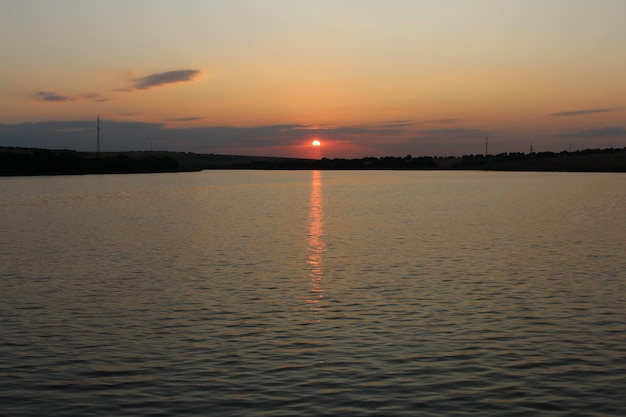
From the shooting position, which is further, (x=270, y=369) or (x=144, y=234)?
(x=144, y=234)

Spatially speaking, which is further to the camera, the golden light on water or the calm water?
the golden light on water

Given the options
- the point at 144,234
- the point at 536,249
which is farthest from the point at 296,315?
the point at 144,234

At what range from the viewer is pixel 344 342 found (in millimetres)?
16797

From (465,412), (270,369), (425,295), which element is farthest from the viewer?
(425,295)

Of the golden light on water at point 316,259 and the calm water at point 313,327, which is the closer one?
the calm water at point 313,327

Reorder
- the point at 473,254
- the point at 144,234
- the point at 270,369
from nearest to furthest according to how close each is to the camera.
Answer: the point at 270,369 < the point at 473,254 < the point at 144,234

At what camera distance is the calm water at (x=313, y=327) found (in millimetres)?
12961

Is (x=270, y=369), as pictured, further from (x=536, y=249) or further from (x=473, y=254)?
(x=536, y=249)

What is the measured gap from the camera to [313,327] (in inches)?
725

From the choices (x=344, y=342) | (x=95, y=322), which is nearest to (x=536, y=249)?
(x=344, y=342)

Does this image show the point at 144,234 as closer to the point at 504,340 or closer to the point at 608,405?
the point at 504,340

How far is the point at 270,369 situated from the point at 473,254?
19.9 meters

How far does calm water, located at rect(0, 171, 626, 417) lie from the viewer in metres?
13.0

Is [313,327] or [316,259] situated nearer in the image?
[313,327]
